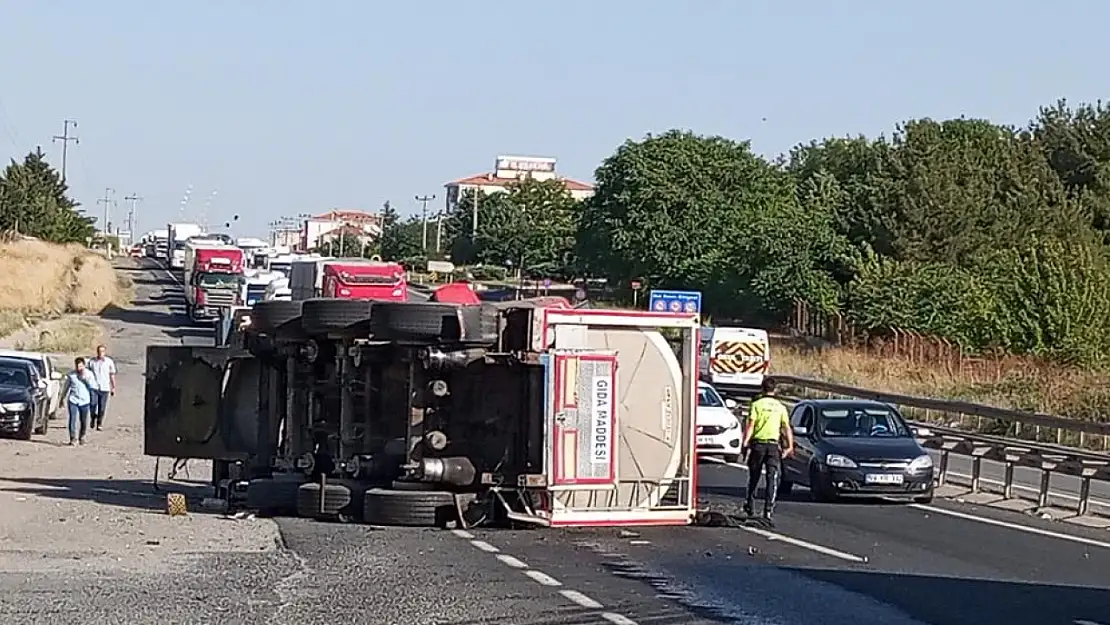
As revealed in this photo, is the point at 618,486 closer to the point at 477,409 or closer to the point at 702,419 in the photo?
the point at 477,409

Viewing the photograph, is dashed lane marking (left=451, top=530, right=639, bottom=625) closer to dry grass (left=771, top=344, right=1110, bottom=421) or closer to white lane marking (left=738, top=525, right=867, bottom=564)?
white lane marking (left=738, top=525, right=867, bottom=564)

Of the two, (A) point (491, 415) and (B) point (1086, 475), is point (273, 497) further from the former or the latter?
(B) point (1086, 475)

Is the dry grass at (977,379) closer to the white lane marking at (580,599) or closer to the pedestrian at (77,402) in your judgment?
the pedestrian at (77,402)

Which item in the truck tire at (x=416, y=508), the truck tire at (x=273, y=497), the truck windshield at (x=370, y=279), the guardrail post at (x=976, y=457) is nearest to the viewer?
the truck tire at (x=416, y=508)

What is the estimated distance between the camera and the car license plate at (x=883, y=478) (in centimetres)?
2281

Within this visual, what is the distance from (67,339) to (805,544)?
157 ft

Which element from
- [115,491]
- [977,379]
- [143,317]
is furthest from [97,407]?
[143,317]

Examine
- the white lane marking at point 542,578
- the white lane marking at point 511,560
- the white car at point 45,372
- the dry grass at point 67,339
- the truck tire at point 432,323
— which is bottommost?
the white lane marking at point 542,578

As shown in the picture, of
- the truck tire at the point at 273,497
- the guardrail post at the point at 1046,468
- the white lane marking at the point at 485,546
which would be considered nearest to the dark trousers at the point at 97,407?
the truck tire at the point at 273,497

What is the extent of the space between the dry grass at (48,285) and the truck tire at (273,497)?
179ft

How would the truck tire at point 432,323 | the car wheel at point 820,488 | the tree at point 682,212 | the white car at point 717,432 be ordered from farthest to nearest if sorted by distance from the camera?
the tree at point 682,212 < the white car at point 717,432 < the car wheel at point 820,488 < the truck tire at point 432,323

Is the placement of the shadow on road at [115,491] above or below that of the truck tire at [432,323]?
below

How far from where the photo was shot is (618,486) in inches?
725

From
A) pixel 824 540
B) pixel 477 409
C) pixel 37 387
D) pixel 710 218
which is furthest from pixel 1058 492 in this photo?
pixel 710 218
